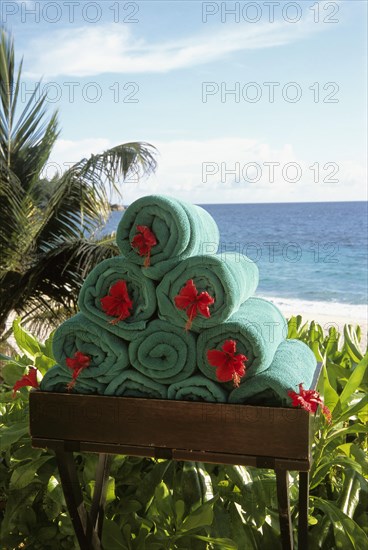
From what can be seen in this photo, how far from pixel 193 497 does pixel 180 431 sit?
0.47m

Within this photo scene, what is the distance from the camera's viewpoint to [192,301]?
1199 millimetres

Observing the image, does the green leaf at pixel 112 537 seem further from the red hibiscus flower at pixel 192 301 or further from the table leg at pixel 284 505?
the red hibiscus flower at pixel 192 301

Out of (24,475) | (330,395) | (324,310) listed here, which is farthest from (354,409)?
(324,310)

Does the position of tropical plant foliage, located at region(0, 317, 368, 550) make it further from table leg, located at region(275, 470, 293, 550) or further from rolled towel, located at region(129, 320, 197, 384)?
rolled towel, located at region(129, 320, 197, 384)

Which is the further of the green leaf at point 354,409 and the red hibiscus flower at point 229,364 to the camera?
the green leaf at point 354,409

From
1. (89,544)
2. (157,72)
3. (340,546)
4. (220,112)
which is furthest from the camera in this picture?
(220,112)

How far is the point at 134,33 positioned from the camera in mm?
27297

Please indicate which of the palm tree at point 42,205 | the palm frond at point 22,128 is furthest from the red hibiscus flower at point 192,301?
the palm frond at point 22,128

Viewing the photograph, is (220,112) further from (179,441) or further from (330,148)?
(179,441)

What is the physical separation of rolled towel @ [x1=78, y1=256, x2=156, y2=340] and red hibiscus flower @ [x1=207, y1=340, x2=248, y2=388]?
0.16m

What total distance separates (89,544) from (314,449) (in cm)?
62

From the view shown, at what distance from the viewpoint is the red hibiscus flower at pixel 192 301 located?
46.9 inches

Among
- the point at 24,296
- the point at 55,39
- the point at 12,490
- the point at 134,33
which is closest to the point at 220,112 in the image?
the point at 134,33

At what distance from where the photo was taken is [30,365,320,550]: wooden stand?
1.23 m
